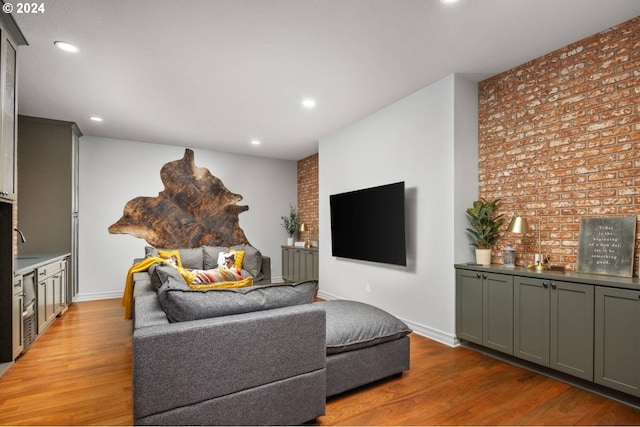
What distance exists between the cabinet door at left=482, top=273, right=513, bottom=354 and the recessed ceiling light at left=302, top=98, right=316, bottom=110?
2.70 metres

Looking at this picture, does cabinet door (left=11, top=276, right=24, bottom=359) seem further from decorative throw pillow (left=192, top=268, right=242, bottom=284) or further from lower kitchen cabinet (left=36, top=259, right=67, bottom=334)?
decorative throw pillow (left=192, top=268, right=242, bottom=284)

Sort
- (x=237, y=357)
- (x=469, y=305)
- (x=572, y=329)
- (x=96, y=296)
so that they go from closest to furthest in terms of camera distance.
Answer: (x=237, y=357) → (x=572, y=329) → (x=469, y=305) → (x=96, y=296)

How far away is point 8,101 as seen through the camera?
2.60 meters

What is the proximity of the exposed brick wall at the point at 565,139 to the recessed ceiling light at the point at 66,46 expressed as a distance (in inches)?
153

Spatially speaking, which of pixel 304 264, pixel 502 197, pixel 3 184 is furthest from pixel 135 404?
pixel 304 264

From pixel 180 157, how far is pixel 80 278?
8.59ft

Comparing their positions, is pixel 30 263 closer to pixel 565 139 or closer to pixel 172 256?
pixel 172 256

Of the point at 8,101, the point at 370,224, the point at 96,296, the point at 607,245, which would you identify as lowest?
the point at 96,296

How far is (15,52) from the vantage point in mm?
2648

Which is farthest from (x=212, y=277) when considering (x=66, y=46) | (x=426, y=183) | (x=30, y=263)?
(x=426, y=183)

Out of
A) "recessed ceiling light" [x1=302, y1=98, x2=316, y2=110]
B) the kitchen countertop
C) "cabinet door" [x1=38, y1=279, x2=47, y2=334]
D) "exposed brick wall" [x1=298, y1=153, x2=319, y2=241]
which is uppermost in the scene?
"recessed ceiling light" [x1=302, y1=98, x2=316, y2=110]

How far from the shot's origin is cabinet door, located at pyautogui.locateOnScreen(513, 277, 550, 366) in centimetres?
258

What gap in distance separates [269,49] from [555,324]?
3.22m

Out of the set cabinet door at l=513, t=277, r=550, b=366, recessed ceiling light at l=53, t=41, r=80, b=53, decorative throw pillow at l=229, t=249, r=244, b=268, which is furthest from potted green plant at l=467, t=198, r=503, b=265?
recessed ceiling light at l=53, t=41, r=80, b=53
